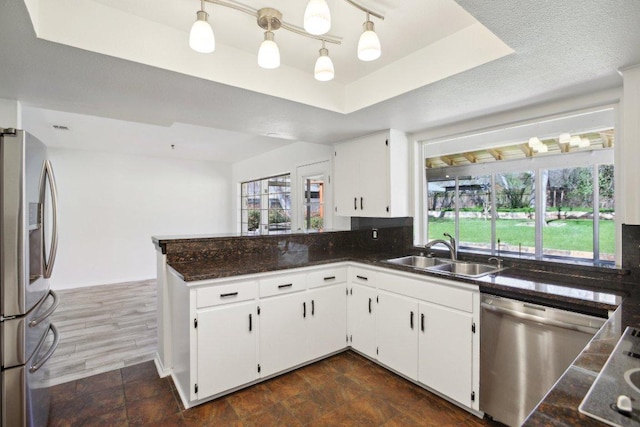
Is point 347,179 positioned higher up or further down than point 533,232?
higher up

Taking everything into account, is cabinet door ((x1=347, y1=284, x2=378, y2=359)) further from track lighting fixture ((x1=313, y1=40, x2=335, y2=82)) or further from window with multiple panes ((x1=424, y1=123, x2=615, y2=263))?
track lighting fixture ((x1=313, y1=40, x2=335, y2=82))

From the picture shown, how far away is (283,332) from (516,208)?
3963 mm

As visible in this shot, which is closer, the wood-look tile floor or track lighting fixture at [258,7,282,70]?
track lighting fixture at [258,7,282,70]

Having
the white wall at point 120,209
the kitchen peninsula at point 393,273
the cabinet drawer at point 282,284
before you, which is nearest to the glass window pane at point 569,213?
the kitchen peninsula at point 393,273

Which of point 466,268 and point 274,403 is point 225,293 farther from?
point 466,268

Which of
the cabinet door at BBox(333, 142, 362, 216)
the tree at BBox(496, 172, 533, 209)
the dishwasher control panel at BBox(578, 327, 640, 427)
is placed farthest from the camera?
the tree at BBox(496, 172, 533, 209)

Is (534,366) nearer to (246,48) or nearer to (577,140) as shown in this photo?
(577,140)

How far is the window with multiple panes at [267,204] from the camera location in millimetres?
5408

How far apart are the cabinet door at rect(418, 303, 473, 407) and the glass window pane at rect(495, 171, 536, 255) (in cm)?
290

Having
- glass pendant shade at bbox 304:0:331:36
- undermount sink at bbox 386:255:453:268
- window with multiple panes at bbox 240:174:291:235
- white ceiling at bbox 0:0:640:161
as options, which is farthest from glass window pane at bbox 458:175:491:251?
glass pendant shade at bbox 304:0:331:36

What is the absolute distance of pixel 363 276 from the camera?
9.14 feet

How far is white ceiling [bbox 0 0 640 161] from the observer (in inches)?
51.6

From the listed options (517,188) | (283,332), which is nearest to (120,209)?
(283,332)

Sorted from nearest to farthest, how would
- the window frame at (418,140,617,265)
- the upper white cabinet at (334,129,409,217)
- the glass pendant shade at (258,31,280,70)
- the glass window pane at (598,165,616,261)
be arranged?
the glass pendant shade at (258,31,280,70) → the glass window pane at (598,165,616,261) → the window frame at (418,140,617,265) → the upper white cabinet at (334,129,409,217)
